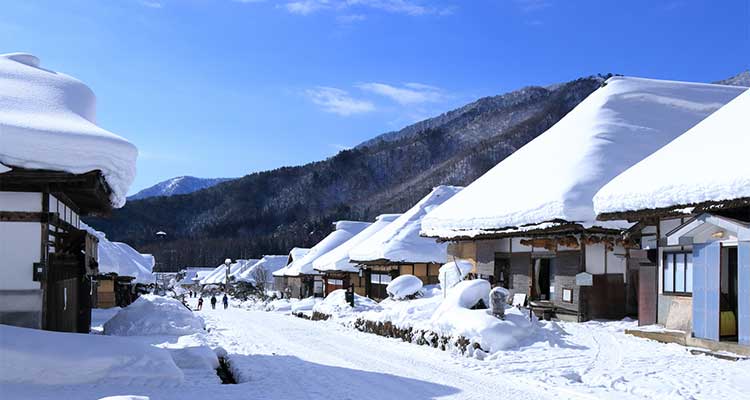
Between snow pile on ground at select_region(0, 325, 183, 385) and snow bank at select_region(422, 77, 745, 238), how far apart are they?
1169 centimetres

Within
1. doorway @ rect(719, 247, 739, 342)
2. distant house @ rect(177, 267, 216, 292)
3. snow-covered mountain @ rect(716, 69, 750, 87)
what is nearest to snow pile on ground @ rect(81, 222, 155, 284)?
doorway @ rect(719, 247, 739, 342)

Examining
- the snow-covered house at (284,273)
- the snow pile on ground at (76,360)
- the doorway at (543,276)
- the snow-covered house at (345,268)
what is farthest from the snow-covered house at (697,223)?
the snow-covered house at (284,273)

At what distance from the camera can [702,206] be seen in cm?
1274

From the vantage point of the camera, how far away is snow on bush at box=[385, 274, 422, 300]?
26.0m

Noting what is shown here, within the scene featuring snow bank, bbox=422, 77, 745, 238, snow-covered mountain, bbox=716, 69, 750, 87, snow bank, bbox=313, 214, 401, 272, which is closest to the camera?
snow bank, bbox=422, 77, 745, 238

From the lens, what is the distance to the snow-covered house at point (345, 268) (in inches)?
1617

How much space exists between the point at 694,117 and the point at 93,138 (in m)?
20.2

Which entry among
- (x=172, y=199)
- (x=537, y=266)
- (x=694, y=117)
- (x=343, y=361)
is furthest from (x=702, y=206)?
(x=172, y=199)

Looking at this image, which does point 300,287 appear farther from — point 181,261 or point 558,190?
point 181,261

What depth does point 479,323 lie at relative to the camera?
46.8 feet

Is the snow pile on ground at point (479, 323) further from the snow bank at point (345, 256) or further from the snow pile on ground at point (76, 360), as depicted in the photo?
the snow bank at point (345, 256)

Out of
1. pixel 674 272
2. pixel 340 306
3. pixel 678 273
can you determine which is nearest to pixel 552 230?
pixel 674 272

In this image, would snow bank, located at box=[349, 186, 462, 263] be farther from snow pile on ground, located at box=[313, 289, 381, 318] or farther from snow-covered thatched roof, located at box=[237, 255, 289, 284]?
snow-covered thatched roof, located at box=[237, 255, 289, 284]

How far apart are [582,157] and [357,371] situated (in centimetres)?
1173
